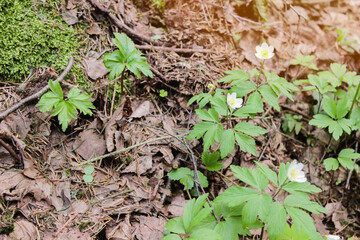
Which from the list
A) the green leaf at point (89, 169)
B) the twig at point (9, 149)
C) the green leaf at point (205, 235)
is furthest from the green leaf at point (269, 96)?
the twig at point (9, 149)

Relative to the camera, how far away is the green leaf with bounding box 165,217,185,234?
200cm

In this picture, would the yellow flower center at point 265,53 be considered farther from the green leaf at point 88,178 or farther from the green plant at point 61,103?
the green leaf at point 88,178

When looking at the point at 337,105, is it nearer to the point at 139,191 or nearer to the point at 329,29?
the point at 329,29

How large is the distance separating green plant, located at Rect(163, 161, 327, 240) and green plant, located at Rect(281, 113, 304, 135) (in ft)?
3.69

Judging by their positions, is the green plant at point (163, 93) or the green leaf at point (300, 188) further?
the green plant at point (163, 93)

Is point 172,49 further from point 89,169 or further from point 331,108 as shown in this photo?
point 331,108

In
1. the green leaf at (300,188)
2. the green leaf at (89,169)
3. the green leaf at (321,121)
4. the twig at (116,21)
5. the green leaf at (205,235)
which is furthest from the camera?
the twig at (116,21)

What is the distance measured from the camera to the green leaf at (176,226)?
2.00m

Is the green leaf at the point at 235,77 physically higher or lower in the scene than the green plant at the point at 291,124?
higher

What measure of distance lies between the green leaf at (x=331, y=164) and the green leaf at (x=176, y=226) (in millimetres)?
1830

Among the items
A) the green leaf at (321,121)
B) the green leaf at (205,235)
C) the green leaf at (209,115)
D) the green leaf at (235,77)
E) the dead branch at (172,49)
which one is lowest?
the green leaf at (205,235)

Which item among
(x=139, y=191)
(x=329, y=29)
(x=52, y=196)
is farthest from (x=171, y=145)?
(x=329, y=29)

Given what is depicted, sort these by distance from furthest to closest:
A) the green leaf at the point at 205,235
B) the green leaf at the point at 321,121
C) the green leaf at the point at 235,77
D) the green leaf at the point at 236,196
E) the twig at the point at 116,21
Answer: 1. the twig at the point at 116,21
2. the green leaf at the point at 321,121
3. the green leaf at the point at 235,77
4. the green leaf at the point at 236,196
5. the green leaf at the point at 205,235

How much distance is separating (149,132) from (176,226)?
1.04 meters
